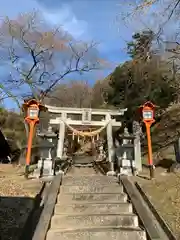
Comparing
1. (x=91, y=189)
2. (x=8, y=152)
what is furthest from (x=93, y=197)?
(x=8, y=152)

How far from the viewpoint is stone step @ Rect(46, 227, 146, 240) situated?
6457 millimetres

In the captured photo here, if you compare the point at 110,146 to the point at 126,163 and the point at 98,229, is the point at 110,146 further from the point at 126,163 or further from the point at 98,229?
the point at 98,229

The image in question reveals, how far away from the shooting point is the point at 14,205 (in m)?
8.07

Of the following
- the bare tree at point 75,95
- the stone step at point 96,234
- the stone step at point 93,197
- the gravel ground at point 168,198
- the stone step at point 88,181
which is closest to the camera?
the stone step at point 96,234

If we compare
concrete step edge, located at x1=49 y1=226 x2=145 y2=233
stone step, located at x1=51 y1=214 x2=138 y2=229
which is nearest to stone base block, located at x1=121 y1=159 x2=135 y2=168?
stone step, located at x1=51 y1=214 x2=138 y2=229

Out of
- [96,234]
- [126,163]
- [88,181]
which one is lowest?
[96,234]

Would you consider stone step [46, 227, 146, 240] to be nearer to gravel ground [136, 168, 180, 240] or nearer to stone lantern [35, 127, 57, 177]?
gravel ground [136, 168, 180, 240]

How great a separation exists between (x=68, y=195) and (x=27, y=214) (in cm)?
128

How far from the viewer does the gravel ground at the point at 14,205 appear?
692 cm

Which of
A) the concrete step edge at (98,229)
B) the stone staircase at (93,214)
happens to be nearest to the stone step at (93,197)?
the stone staircase at (93,214)

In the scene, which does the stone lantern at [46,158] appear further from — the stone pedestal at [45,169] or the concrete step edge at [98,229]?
the concrete step edge at [98,229]

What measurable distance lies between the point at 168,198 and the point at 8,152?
19200 millimetres

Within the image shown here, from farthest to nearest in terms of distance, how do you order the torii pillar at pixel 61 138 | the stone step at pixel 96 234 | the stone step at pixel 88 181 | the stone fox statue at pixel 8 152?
the stone fox statue at pixel 8 152 < the torii pillar at pixel 61 138 < the stone step at pixel 88 181 < the stone step at pixel 96 234

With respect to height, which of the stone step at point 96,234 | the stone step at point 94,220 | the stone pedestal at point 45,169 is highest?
the stone pedestal at point 45,169
